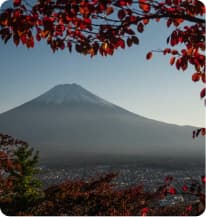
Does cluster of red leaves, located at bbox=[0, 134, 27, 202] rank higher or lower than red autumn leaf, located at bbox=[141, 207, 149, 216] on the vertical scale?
higher

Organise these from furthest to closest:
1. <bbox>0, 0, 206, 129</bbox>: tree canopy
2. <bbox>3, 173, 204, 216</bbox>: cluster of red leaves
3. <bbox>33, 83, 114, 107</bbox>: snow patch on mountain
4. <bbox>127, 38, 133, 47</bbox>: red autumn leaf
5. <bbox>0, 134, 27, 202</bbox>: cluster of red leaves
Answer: <bbox>3, 173, 204, 216</bbox>: cluster of red leaves
<bbox>0, 134, 27, 202</bbox>: cluster of red leaves
<bbox>33, 83, 114, 107</bbox>: snow patch on mountain
<bbox>127, 38, 133, 47</bbox>: red autumn leaf
<bbox>0, 0, 206, 129</bbox>: tree canopy

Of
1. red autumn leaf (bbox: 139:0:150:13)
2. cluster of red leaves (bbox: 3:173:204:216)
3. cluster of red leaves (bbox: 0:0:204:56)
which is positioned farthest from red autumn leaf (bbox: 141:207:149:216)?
red autumn leaf (bbox: 139:0:150:13)

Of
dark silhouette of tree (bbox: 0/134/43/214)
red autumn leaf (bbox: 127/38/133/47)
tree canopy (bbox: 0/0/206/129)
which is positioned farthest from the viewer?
dark silhouette of tree (bbox: 0/134/43/214)

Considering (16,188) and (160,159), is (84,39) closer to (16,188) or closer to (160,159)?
(160,159)

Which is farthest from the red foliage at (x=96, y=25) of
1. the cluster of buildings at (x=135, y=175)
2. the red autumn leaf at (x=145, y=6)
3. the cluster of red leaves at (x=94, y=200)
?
the cluster of red leaves at (x=94, y=200)

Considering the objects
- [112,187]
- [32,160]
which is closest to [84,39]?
[32,160]

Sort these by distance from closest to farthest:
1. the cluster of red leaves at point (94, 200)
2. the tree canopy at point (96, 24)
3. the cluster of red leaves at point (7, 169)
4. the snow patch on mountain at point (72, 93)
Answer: the tree canopy at point (96, 24), the snow patch on mountain at point (72, 93), the cluster of red leaves at point (7, 169), the cluster of red leaves at point (94, 200)

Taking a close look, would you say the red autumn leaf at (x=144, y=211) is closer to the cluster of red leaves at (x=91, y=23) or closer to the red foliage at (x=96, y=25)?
the red foliage at (x=96, y=25)

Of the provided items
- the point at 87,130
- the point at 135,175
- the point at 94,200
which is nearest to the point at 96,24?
the point at 87,130

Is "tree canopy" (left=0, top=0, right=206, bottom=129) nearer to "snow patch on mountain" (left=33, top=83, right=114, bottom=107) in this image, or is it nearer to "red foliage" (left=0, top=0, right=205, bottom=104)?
"red foliage" (left=0, top=0, right=205, bottom=104)
